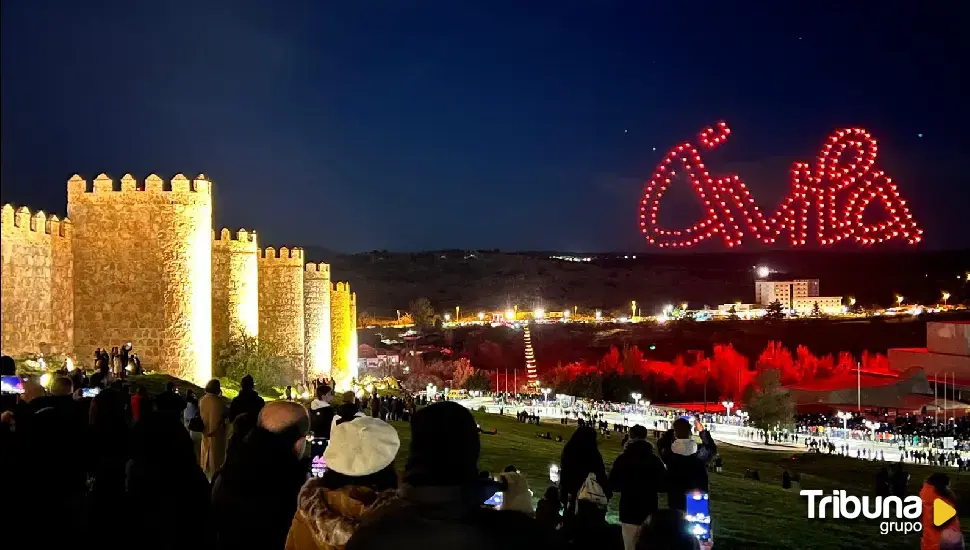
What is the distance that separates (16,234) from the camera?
18.8 meters

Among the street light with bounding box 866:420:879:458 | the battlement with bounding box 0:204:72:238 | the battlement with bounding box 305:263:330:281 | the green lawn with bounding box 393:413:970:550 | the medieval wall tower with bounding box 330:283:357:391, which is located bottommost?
the street light with bounding box 866:420:879:458

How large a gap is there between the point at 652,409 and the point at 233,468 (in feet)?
130

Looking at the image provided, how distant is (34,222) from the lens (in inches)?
772

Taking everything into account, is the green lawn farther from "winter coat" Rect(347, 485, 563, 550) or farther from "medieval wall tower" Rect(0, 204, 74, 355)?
"winter coat" Rect(347, 485, 563, 550)

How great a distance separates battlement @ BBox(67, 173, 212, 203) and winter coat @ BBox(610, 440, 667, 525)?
17133 millimetres

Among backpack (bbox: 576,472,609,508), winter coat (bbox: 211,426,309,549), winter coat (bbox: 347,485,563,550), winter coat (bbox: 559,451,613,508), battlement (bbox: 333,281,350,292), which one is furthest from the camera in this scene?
battlement (bbox: 333,281,350,292)

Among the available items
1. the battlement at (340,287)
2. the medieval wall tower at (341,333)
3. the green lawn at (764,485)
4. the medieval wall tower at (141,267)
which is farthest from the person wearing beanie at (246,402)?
the battlement at (340,287)

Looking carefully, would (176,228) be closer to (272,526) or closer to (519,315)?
(272,526)

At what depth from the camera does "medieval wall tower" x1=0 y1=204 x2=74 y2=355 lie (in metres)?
18.6

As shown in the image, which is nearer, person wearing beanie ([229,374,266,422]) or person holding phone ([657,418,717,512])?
person holding phone ([657,418,717,512])

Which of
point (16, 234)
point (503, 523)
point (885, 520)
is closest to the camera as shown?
point (503, 523)

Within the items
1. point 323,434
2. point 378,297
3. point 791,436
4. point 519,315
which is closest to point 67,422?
point 323,434

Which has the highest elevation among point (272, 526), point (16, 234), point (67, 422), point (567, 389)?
point (16, 234)

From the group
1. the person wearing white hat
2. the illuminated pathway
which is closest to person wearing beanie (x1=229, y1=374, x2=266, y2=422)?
the person wearing white hat
